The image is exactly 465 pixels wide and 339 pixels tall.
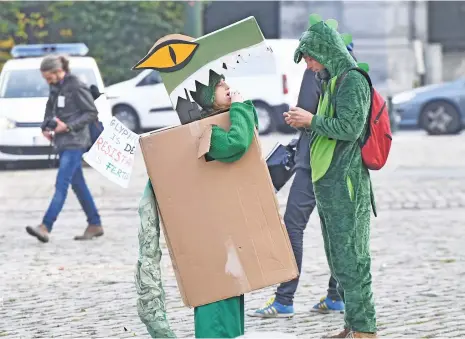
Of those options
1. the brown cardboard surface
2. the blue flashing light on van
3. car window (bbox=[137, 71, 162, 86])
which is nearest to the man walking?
the brown cardboard surface

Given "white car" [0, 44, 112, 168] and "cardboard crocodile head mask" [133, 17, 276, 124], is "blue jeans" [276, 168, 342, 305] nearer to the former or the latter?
"cardboard crocodile head mask" [133, 17, 276, 124]

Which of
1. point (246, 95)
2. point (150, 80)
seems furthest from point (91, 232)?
point (150, 80)

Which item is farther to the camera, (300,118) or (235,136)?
(300,118)

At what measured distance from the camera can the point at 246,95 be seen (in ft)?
76.3

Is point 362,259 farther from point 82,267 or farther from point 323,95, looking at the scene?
point 82,267

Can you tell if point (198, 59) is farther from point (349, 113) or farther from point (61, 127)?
point (61, 127)

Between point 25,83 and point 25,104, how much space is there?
1.05 feet

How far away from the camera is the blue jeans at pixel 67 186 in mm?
11141

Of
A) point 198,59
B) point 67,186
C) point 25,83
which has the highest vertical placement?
point 198,59

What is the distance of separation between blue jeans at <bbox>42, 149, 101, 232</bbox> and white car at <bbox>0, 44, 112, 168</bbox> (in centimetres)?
648

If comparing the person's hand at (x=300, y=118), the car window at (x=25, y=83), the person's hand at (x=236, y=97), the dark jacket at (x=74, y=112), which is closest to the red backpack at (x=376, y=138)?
the person's hand at (x=300, y=118)

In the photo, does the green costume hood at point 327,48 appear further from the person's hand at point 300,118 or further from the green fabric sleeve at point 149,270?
the green fabric sleeve at point 149,270

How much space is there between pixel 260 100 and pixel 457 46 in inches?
474

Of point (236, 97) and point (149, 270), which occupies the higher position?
point (236, 97)
